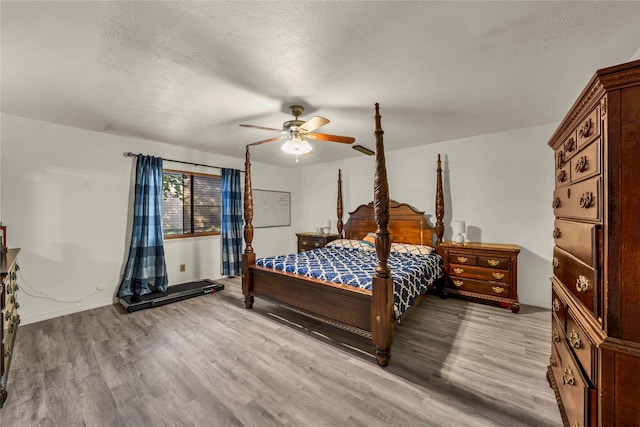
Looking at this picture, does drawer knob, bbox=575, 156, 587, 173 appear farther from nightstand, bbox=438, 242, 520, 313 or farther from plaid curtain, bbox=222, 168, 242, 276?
plaid curtain, bbox=222, 168, 242, 276

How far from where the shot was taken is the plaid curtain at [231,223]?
4770 mm

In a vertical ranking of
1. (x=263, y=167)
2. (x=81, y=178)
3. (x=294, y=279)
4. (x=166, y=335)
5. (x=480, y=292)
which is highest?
(x=263, y=167)

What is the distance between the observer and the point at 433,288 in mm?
3766

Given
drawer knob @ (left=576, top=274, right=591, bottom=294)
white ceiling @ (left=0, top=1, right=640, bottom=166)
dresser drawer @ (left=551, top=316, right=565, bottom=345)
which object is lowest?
dresser drawer @ (left=551, top=316, right=565, bottom=345)

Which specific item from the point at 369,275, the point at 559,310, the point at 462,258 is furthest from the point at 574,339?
the point at 462,258

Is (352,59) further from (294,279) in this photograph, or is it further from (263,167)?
(263,167)

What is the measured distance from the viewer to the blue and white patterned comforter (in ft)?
8.23

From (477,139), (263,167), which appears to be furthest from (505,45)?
(263,167)

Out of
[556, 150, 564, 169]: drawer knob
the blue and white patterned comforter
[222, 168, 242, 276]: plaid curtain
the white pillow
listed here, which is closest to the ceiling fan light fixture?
the blue and white patterned comforter

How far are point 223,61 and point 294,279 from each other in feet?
7.14

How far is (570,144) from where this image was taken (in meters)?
1.38

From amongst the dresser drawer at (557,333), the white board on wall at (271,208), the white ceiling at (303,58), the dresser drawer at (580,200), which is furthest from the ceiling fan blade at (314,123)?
the white board on wall at (271,208)

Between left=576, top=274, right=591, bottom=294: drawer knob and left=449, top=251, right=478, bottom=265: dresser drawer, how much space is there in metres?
2.41

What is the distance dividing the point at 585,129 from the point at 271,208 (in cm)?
516
